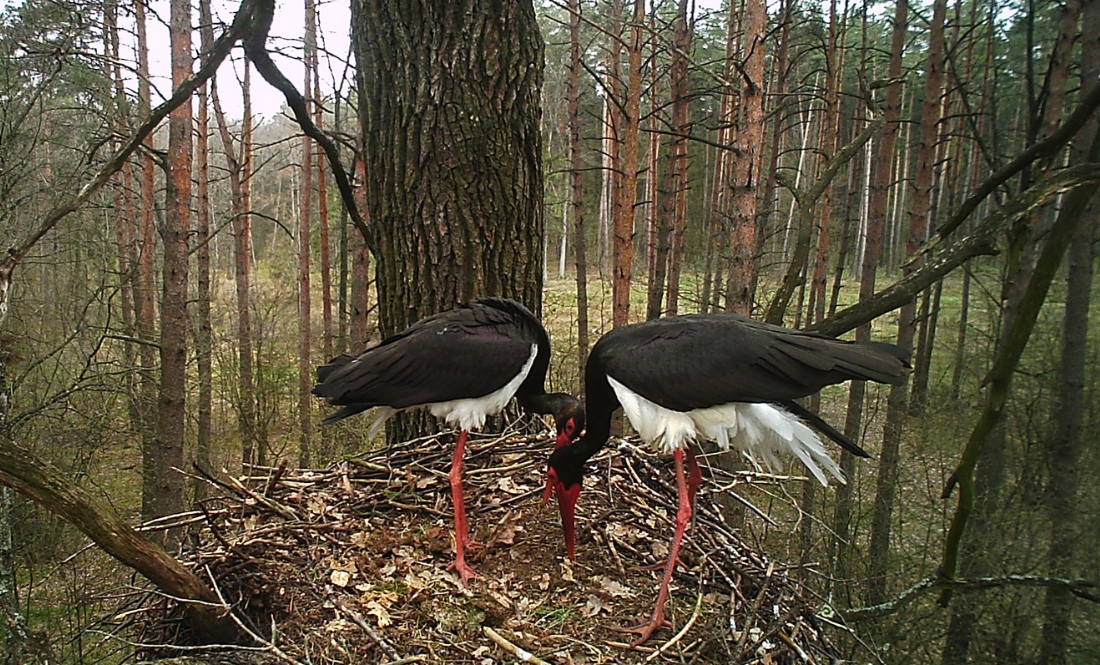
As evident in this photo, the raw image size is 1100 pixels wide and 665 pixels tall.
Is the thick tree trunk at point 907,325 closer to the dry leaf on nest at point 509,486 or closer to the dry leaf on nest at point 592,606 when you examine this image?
the dry leaf on nest at point 509,486

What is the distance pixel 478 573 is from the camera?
9.49ft

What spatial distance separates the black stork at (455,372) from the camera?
2949mm

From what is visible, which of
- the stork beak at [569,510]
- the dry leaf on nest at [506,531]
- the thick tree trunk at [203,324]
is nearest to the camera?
the stork beak at [569,510]

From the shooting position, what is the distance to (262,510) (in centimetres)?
317

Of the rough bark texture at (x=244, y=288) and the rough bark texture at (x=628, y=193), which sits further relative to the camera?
the rough bark texture at (x=244, y=288)

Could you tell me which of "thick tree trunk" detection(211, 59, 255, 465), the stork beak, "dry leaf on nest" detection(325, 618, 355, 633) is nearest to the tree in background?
the stork beak

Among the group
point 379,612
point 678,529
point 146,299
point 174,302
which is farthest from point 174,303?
point 678,529

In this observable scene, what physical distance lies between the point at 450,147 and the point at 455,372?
3.94ft

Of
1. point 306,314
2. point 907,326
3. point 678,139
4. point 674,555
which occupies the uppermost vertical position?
point 678,139

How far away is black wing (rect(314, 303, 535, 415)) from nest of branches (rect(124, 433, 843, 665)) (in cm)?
58

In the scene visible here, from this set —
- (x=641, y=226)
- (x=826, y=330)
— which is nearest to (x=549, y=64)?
(x=641, y=226)

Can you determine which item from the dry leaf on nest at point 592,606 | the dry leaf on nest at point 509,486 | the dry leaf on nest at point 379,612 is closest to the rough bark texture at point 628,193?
the dry leaf on nest at point 509,486

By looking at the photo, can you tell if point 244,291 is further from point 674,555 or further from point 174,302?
point 674,555

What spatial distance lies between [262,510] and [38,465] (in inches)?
58.4
